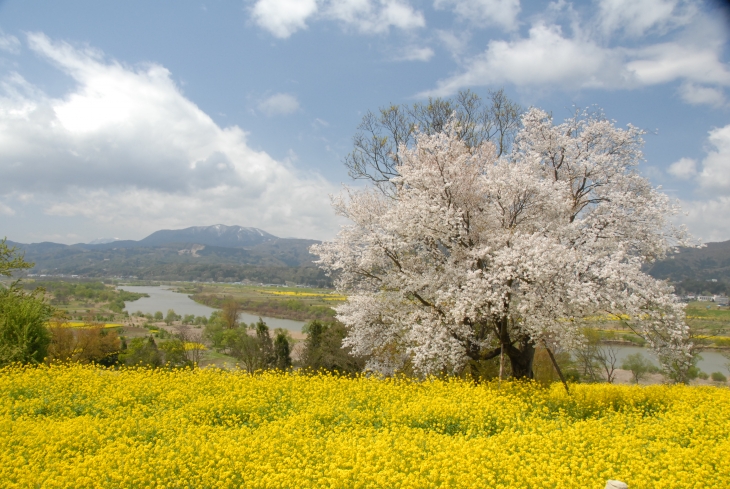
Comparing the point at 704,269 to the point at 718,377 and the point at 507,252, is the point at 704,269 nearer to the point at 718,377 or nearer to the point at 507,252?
the point at 718,377

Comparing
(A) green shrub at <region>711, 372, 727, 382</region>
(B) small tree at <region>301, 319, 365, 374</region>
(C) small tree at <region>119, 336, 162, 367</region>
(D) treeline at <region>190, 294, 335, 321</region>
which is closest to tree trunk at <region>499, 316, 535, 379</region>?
(B) small tree at <region>301, 319, 365, 374</region>

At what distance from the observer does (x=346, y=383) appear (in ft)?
37.3

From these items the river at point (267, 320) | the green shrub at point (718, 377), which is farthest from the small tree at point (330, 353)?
the river at point (267, 320)

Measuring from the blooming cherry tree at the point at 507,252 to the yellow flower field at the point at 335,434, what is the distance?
188 centimetres

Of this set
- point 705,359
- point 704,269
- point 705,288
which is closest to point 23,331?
point 705,359

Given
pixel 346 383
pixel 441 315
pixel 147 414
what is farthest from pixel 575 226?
pixel 147 414

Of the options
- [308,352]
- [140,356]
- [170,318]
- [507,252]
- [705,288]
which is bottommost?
[170,318]

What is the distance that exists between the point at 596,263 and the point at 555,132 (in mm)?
5963

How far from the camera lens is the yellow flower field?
6.00 metres

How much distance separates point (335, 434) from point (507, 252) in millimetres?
6151

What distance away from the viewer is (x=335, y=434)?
7.93 meters

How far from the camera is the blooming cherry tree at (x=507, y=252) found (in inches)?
438

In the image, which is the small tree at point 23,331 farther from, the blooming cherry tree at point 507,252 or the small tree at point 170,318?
the small tree at point 170,318

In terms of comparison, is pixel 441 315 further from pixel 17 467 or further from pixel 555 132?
pixel 17 467
